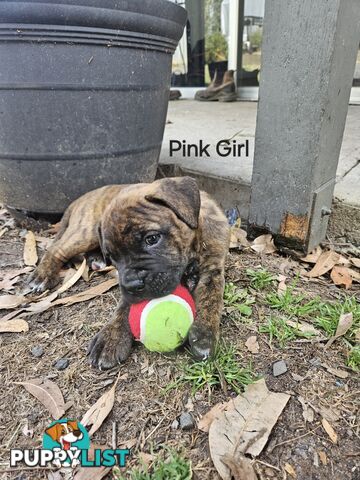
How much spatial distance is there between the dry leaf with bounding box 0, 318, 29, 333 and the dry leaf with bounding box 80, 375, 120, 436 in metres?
0.81

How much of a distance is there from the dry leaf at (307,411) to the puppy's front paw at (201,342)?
0.46 meters

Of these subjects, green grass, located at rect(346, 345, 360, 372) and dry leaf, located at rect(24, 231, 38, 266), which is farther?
dry leaf, located at rect(24, 231, 38, 266)

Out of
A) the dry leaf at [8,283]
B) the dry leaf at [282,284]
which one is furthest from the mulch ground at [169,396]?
the dry leaf at [8,283]

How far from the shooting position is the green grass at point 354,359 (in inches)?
78.2

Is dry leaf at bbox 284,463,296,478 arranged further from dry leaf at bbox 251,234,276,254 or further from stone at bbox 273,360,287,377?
dry leaf at bbox 251,234,276,254

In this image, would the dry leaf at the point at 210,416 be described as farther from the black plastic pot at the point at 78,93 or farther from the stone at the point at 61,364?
the black plastic pot at the point at 78,93

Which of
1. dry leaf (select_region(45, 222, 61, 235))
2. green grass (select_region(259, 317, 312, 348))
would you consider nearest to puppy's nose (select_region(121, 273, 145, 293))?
green grass (select_region(259, 317, 312, 348))

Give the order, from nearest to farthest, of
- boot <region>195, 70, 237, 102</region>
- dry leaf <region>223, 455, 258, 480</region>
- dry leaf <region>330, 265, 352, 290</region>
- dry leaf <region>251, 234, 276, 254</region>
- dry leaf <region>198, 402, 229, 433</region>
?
dry leaf <region>223, 455, 258, 480</region>, dry leaf <region>198, 402, 229, 433</region>, dry leaf <region>330, 265, 352, 290</region>, dry leaf <region>251, 234, 276, 254</region>, boot <region>195, 70, 237, 102</region>

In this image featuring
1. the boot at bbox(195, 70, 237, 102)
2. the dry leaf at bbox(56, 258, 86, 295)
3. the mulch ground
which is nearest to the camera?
the mulch ground

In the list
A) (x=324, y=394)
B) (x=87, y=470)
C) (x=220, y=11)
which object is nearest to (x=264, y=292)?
(x=324, y=394)

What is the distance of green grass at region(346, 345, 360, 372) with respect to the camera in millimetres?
1986

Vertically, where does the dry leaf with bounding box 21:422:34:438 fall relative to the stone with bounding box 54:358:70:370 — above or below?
above

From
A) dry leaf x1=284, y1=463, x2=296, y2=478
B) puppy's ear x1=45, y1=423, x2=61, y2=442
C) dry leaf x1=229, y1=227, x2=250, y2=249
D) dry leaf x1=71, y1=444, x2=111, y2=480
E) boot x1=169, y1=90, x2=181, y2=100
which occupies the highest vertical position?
boot x1=169, y1=90, x2=181, y2=100

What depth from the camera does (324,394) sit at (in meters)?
1.85
